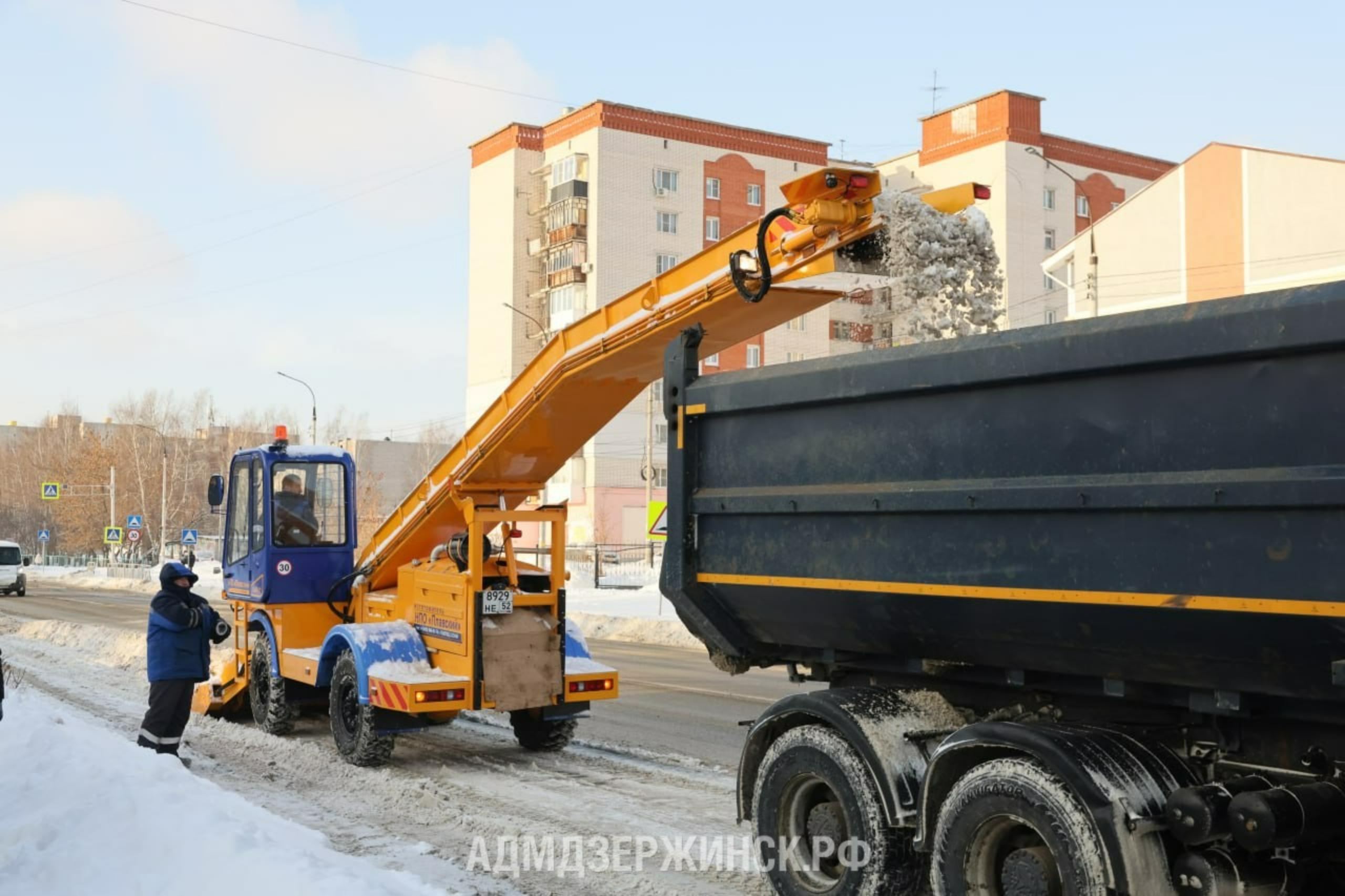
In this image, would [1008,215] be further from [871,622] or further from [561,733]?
[871,622]

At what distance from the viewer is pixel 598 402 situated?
358 inches

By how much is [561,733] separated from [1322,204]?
1050 inches

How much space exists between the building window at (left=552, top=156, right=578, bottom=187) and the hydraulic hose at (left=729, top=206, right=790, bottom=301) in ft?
167

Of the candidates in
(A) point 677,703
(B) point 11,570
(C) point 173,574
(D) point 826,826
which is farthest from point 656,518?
(B) point 11,570

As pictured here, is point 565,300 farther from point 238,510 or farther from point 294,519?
point 294,519

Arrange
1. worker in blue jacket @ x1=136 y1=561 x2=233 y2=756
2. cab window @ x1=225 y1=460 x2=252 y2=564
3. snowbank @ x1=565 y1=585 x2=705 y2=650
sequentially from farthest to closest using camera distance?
snowbank @ x1=565 y1=585 x2=705 y2=650 < cab window @ x1=225 y1=460 x2=252 y2=564 < worker in blue jacket @ x1=136 y1=561 x2=233 y2=756

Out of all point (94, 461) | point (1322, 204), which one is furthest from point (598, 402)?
point (94, 461)

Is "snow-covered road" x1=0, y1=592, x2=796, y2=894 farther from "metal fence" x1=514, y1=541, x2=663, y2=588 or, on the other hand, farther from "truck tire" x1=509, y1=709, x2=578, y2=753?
"metal fence" x1=514, y1=541, x2=663, y2=588

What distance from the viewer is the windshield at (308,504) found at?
1137 cm

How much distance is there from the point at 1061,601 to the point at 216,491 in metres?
8.82

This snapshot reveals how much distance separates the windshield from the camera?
11.4m

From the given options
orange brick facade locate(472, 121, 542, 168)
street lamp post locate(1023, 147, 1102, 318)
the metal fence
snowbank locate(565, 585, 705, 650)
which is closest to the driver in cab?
snowbank locate(565, 585, 705, 650)

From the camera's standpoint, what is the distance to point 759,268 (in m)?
7.04

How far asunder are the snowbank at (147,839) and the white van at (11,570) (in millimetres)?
33959
